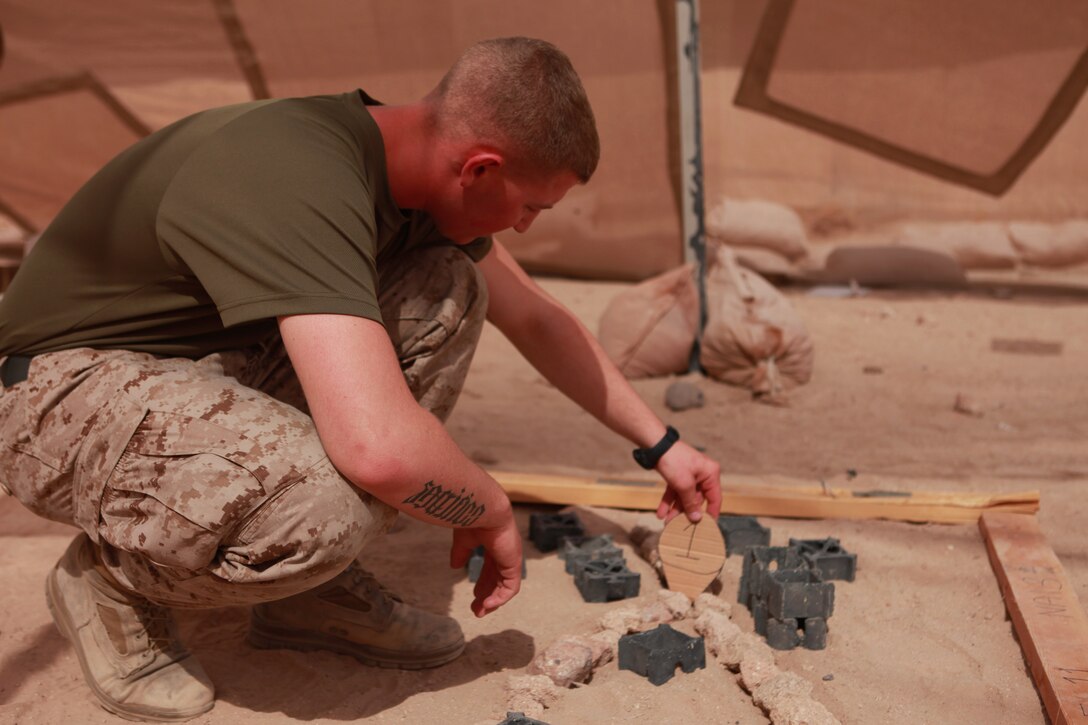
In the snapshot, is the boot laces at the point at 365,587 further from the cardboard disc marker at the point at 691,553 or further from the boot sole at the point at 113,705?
the cardboard disc marker at the point at 691,553

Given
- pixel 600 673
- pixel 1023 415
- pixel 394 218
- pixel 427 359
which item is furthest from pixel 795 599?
pixel 1023 415

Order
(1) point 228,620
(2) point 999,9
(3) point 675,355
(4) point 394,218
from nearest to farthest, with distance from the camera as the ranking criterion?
(4) point 394,218 < (1) point 228,620 < (3) point 675,355 < (2) point 999,9

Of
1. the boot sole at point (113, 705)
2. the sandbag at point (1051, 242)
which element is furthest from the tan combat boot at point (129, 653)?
the sandbag at point (1051, 242)

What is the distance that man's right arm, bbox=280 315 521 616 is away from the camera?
1.60 metres

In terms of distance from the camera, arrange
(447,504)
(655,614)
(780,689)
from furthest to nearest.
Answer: (655,614)
(780,689)
(447,504)

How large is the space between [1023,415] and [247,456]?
123 inches

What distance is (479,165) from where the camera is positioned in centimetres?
185

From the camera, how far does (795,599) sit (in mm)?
2162

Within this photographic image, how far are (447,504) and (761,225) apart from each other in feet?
15.4

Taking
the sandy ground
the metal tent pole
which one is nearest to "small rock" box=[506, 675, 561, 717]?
the sandy ground

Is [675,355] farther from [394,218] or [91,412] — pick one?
[91,412]

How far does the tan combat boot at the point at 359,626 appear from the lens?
2.16 metres

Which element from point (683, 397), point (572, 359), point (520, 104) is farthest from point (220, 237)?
point (683, 397)

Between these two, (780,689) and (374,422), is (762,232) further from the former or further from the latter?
(374,422)
